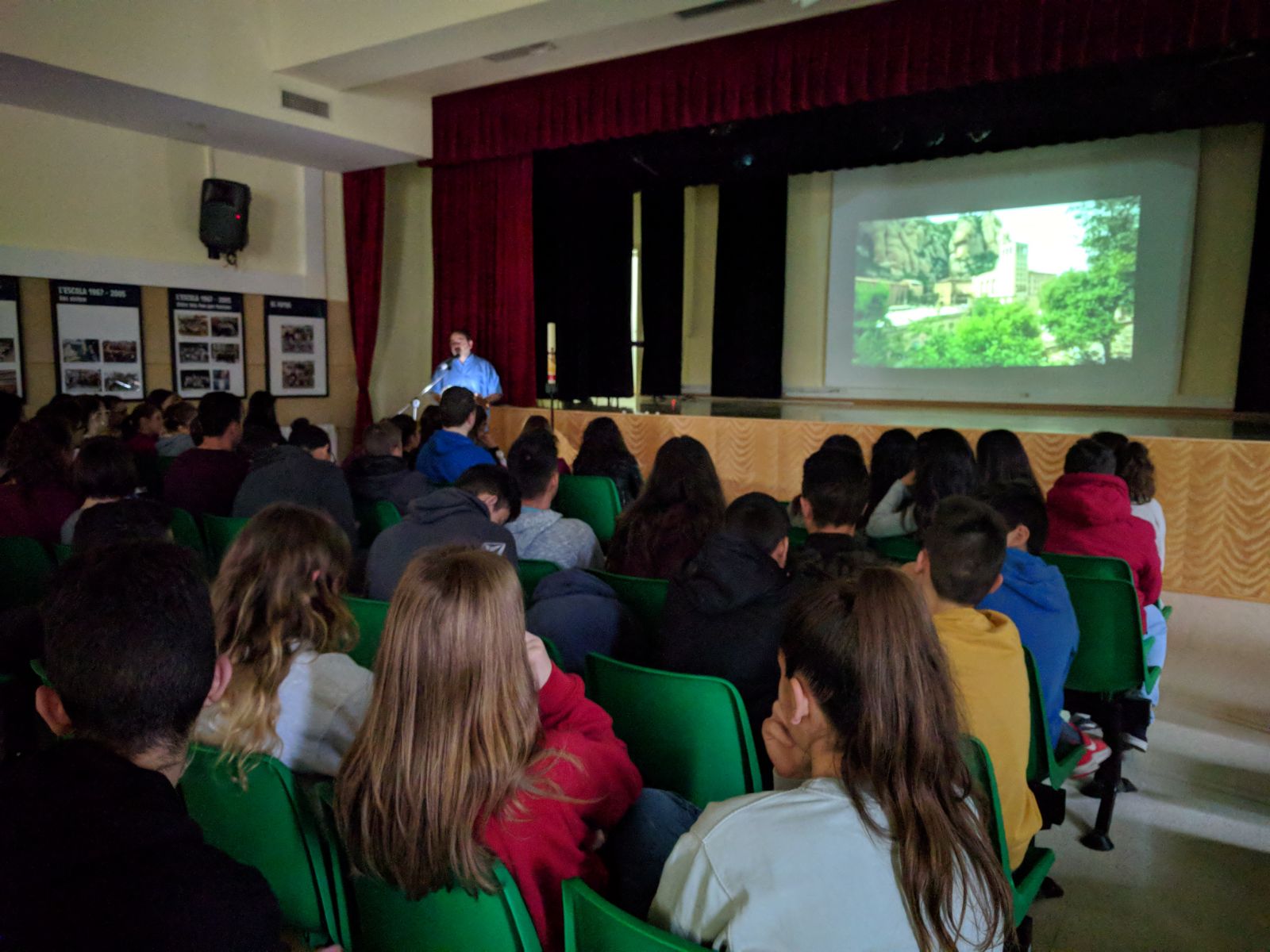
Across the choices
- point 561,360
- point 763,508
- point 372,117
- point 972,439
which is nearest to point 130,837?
point 763,508

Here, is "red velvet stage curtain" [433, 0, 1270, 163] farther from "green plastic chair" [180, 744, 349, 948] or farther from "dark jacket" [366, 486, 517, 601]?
"green plastic chair" [180, 744, 349, 948]

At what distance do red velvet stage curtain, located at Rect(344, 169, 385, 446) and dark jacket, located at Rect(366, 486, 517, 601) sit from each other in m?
6.61

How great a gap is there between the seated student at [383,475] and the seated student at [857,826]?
2.76m

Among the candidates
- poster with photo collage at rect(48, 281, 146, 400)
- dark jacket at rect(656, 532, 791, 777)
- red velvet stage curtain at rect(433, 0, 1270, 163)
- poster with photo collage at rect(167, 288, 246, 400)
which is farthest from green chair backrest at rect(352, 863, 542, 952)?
poster with photo collage at rect(167, 288, 246, 400)

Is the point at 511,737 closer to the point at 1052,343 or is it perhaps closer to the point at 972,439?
the point at 972,439

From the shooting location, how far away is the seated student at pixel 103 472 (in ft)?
8.63

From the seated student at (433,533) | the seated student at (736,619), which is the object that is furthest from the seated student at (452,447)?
the seated student at (736,619)

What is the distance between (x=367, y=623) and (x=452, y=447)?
6.70 ft

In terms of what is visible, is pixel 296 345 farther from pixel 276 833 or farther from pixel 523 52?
pixel 276 833

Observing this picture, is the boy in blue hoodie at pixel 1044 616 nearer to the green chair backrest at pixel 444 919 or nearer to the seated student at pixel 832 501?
the seated student at pixel 832 501

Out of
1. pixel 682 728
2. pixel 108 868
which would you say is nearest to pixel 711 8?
pixel 682 728

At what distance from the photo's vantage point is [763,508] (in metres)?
2.01

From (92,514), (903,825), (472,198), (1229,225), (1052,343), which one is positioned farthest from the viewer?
(472,198)

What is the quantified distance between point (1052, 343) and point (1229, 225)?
1.56 meters
